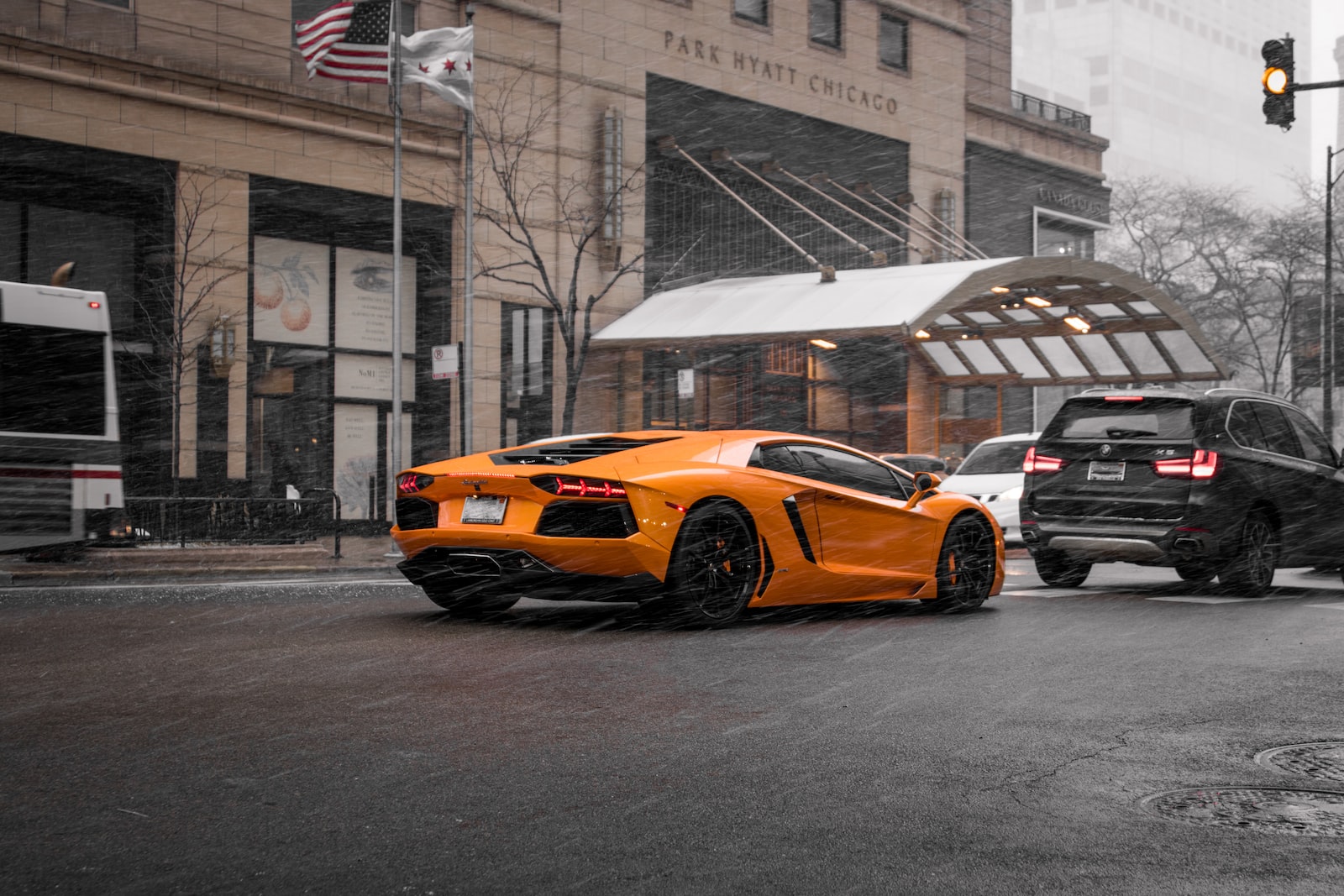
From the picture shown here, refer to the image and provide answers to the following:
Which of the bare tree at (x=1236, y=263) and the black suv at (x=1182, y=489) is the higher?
the bare tree at (x=1236, y=263)

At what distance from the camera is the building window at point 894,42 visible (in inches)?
1487

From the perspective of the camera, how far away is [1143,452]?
42.7 ft

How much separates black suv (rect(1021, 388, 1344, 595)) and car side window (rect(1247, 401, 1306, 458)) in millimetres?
16

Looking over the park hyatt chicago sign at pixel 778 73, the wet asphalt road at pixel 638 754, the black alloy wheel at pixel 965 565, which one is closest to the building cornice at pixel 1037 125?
the park hyatt chicago sign at pixel 778 73

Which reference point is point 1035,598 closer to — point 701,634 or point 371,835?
point 701,634

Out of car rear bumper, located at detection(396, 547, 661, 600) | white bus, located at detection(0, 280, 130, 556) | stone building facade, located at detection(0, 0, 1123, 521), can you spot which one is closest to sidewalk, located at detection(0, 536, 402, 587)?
white bus, located at detection(0, 280, 130, 556)

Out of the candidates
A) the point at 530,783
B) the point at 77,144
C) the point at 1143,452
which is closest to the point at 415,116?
the point at 77,144

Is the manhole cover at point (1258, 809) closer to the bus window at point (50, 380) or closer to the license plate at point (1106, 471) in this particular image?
the license plate at point (1106, 471)

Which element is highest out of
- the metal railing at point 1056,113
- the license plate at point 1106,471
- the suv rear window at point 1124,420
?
the metal railing at point 1056,113

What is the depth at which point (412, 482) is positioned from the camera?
10102 mm

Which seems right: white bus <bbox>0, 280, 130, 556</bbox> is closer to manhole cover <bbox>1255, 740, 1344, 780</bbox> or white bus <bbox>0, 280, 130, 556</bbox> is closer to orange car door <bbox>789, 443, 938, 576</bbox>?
orange car door <bbox>789, 443, 938, 576</bbox>

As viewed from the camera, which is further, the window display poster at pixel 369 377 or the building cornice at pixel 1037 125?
the building cornice at pixel 1037 125

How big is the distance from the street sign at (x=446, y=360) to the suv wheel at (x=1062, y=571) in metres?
8.94

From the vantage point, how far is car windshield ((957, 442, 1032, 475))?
64.3 feet
